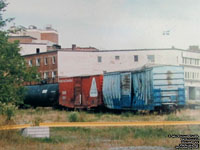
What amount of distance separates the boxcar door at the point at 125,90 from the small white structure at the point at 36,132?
43.4 ft

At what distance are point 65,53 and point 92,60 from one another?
425 centimetres

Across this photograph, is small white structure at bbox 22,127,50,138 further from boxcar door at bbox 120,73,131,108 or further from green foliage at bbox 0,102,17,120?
boxcar door at bbox 120,73,131,108

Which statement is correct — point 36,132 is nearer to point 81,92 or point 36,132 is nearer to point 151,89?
point 151,89

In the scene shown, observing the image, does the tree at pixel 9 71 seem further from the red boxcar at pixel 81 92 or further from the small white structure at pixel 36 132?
the red boxcar at pixel 81 92

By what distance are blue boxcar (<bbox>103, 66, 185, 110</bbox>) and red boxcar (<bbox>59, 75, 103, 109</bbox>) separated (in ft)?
8.70

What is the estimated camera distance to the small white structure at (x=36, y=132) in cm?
1245

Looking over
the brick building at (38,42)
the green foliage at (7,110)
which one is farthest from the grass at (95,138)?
the brick building at (38,42)

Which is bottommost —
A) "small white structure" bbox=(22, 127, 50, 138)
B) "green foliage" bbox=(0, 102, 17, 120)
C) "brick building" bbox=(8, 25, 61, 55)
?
"small white structure" bbox=(22, 127, 50, 138)

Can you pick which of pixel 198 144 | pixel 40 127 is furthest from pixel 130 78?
pixel 198 144

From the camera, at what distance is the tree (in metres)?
15.2

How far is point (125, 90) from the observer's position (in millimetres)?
26062

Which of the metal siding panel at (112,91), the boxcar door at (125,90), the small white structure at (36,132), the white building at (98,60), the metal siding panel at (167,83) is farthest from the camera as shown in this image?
the white building at (98,60)

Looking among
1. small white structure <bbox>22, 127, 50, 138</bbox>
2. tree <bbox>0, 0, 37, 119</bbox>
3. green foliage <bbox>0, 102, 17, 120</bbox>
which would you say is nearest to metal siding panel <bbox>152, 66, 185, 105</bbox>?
tree <bbox>0, 0, 37, 119</bbox>

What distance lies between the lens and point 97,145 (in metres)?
11.4
